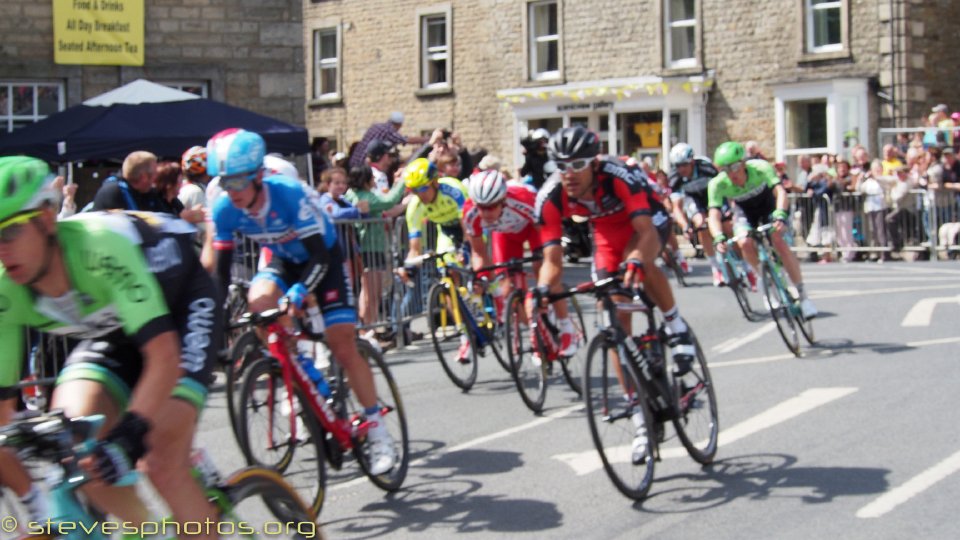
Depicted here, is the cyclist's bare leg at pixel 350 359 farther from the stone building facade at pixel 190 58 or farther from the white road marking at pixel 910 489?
the stone building facade at pixel 190 58

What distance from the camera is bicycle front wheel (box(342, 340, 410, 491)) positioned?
25.8ft

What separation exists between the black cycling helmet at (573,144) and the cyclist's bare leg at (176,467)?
13.4ft

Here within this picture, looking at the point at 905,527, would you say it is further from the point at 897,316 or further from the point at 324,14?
the point at 324,14

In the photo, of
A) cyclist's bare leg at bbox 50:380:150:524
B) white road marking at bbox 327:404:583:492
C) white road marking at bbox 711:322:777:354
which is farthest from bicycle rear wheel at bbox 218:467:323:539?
white road marking at bbox 711:322:777:354

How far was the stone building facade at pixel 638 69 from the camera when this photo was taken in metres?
32.4

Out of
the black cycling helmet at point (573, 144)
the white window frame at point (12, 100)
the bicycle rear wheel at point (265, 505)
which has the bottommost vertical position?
the bicycle rear wheel at point (265, 505)

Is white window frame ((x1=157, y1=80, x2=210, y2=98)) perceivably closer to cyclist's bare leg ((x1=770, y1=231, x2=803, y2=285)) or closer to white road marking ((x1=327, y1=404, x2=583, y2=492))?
cyclist's bare leg ((x1=770, y1=231, x2=803, y2=285))

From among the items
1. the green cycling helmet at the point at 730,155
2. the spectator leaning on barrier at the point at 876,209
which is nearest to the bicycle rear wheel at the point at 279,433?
the green cycling helmet at the point at 730,155

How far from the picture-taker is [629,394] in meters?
7.88

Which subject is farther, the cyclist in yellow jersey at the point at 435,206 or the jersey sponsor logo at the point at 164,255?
the cyclist in yellow jersey at the point at 435,206

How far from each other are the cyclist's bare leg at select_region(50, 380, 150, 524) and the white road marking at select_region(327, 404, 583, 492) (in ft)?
10.8

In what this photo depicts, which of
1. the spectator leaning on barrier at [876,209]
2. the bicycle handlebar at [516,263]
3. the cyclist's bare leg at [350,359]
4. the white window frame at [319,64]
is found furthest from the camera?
the white window frame at [319,64]

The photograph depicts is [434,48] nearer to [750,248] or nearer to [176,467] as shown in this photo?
[750,248]

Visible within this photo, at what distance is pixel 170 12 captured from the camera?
2173cm
